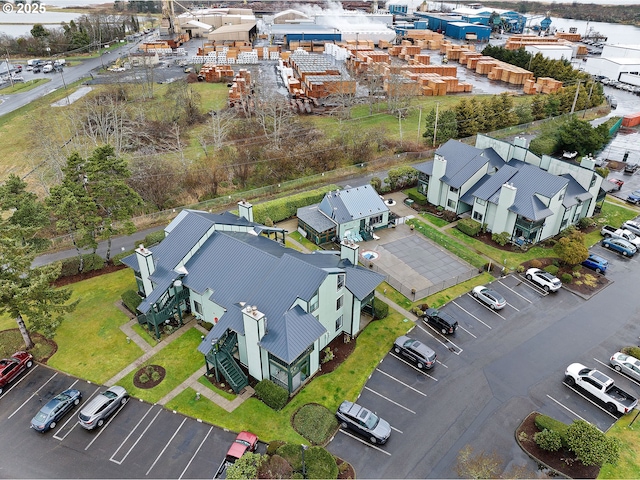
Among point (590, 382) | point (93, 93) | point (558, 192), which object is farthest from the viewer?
point (93, 93)

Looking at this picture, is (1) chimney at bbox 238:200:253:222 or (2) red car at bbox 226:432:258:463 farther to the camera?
(1) chimney at bbox 238:200:253:222

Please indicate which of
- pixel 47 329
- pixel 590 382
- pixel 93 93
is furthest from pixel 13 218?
pixel 93 93

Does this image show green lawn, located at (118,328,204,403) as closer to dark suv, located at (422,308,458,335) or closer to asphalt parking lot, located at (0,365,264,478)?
Result: asphalt parking lot, located at (0,365,264,478)

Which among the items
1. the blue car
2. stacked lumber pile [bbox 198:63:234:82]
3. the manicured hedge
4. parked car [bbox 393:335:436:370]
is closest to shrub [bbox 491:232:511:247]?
the blue car

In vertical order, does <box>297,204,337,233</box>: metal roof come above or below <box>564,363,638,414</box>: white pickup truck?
above

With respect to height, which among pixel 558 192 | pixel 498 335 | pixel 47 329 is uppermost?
pixel 558 192

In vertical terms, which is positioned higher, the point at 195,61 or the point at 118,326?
the point at 195,61

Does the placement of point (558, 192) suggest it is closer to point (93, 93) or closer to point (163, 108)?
point (163, 108)
